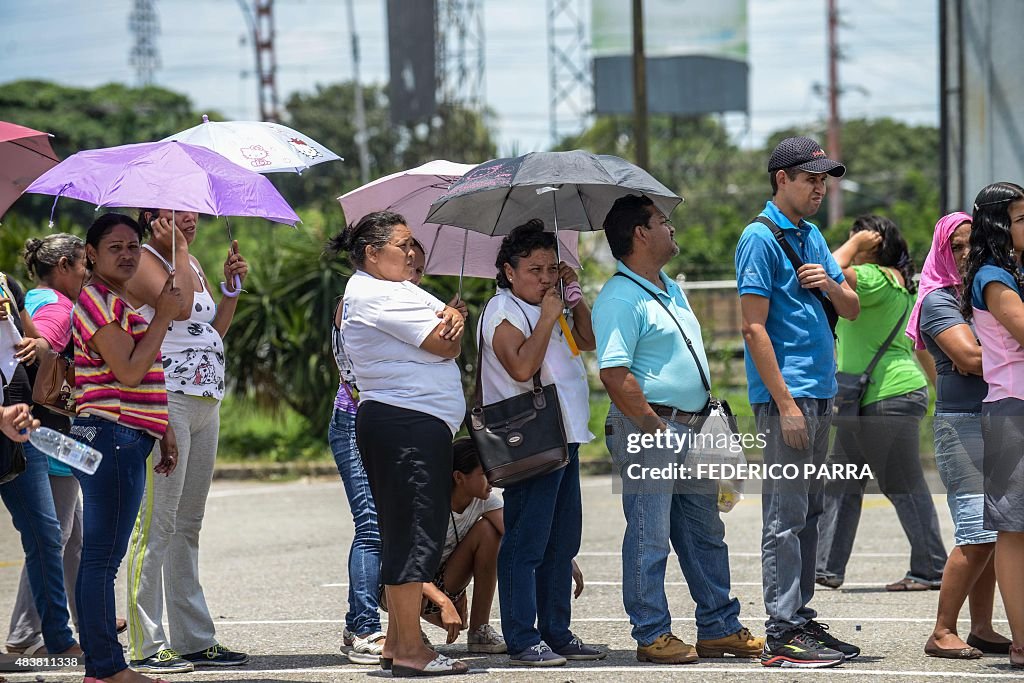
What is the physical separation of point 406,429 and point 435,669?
40.0 inches

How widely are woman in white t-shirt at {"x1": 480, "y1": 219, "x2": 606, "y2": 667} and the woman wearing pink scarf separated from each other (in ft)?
5.09

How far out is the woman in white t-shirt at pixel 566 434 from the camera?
5.61 m

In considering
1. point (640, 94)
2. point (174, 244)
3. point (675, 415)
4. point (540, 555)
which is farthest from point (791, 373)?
point (640, 94)

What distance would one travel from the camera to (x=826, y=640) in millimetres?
5523

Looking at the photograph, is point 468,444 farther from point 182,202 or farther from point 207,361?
point 182,202

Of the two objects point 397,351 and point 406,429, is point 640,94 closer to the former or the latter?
point 397,351

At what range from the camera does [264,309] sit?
14.7m

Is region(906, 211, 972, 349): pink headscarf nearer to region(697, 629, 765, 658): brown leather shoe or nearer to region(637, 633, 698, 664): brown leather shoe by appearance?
region(697, 629, 765, 658): brown leather shoe

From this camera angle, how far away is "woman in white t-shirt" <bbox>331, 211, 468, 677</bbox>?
5328 mm

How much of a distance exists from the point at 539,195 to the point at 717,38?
42.1 metres

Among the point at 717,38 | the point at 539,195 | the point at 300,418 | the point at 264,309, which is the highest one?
the point at 717,38

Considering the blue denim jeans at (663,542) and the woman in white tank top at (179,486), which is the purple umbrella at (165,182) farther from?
the blue denim jeans at (663,542)

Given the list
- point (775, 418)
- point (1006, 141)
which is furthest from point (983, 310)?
A: point (1006, 141)

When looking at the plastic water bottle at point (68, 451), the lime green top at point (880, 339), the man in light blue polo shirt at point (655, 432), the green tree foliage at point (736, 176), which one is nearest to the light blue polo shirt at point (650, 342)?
the man in light blue polo shirt at point (655, 432)
